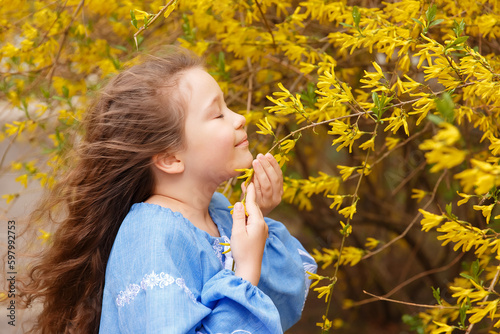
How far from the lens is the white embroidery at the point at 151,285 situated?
1.24 metres

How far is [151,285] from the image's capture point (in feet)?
4.07

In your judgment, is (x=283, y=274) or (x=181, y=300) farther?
(x=283, y=274)

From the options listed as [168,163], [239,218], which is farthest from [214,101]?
[239,218]

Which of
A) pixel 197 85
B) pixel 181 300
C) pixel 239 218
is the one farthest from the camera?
pixel 197 85

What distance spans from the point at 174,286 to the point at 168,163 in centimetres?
36

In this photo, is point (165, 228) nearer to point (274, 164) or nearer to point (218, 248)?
point (218, 248)

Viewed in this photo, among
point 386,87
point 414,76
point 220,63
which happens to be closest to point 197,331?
point 386,87

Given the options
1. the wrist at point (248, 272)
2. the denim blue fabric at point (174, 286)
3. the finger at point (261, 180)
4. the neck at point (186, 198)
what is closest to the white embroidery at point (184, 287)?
the denim blue fabric at point (174, 286)

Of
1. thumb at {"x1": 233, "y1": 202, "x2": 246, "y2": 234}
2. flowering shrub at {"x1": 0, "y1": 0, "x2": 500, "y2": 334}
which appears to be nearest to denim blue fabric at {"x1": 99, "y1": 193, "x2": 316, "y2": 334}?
thumb at {"x1": 233, "y1": 202, "x2": 246, "y2": 234}

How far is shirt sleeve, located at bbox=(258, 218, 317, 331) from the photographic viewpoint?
1490 mm

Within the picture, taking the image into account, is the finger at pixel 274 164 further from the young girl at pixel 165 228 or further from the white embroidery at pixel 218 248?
the white embroidery at pixel 218 248

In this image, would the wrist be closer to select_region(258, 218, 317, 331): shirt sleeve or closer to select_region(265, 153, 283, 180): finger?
select_region(258, 218, 317, 331): shirt sleeve

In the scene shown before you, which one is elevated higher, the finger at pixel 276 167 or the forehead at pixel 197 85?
the forehead at pixel 197 85

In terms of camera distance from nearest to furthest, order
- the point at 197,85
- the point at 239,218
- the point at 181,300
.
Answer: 1. the point at 181,300
2. the point at 239,218
3. the point at 197,85
